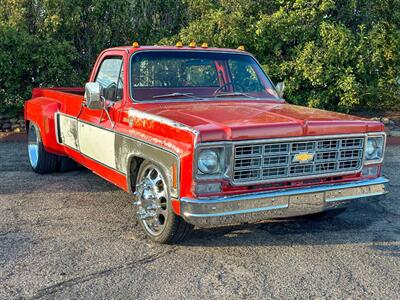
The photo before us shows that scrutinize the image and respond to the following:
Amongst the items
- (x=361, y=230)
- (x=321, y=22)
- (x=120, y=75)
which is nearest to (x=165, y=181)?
(x=120, y=75)

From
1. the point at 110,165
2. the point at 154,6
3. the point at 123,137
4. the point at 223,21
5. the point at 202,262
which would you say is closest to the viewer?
the point at 202,262

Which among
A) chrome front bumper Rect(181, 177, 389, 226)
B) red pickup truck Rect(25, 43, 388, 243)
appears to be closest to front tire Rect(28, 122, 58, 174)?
red pickup truck Rect(25, 43, 388, 243)

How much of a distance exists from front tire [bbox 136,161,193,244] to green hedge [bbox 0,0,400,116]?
613cm

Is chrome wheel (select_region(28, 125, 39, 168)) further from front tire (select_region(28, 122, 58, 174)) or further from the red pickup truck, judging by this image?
the red pickup truck

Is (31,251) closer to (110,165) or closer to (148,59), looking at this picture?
(110,165)

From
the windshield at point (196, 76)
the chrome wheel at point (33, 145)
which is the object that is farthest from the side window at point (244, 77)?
the chrome wheel at point (33, 145)

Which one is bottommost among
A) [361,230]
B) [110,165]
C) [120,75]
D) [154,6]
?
[361,230]

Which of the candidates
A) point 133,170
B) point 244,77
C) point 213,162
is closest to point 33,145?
point 133,170

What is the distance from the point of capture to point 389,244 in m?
4.56

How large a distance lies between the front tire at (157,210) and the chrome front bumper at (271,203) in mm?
360

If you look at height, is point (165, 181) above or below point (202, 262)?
above

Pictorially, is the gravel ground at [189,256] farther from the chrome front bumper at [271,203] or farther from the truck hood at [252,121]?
the truck hood at [252,121]

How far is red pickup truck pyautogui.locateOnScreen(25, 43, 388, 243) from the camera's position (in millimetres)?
3891

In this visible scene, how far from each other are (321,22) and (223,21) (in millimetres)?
2040
